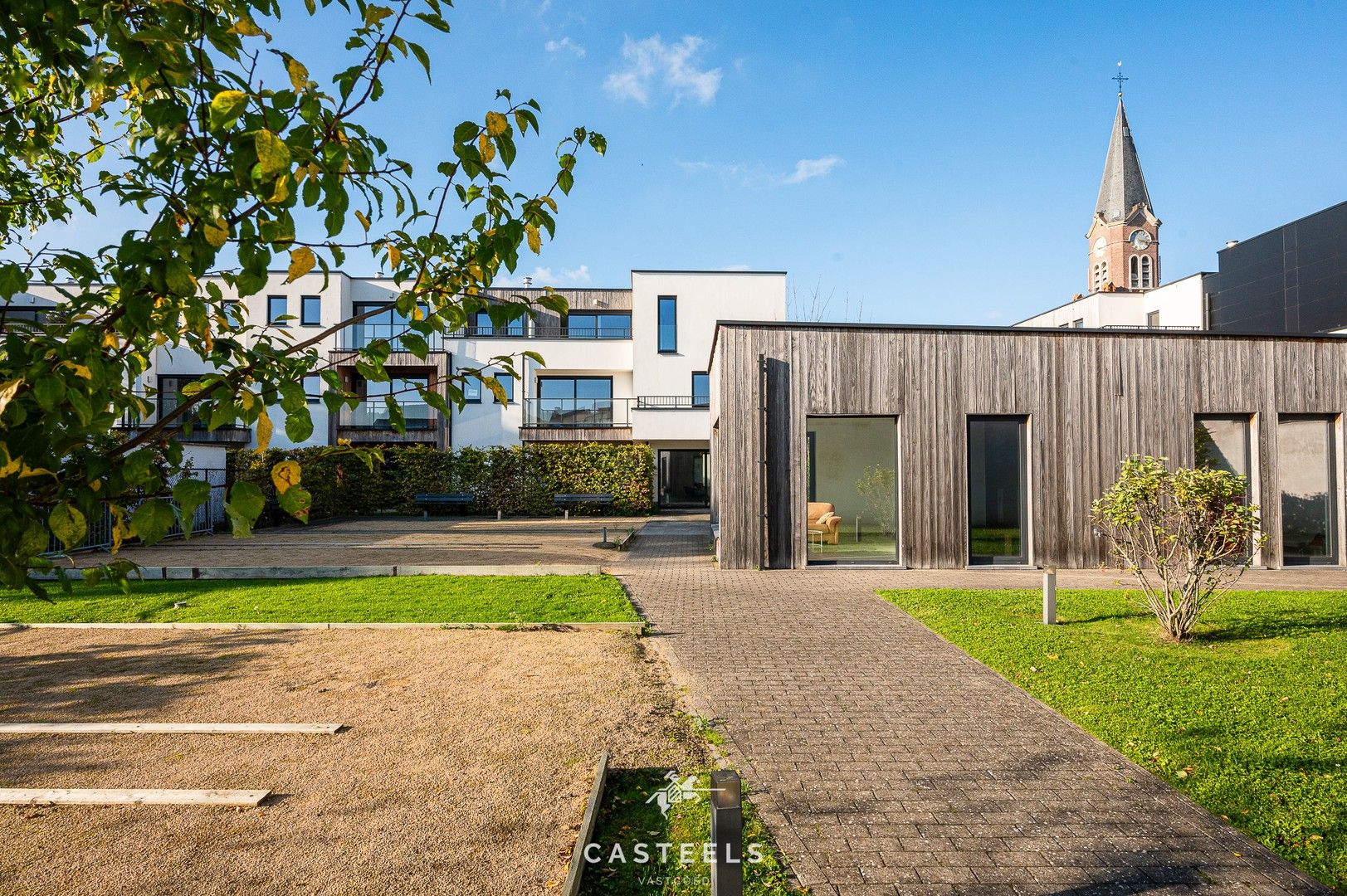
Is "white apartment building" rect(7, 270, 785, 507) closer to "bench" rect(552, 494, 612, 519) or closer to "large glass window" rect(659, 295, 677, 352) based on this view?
"large glass window" rect(659, 295, 677, 352)

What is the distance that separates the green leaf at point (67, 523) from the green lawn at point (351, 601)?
6309 mm

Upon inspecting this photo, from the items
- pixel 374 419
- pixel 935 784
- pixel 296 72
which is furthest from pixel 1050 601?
pixel 374 419

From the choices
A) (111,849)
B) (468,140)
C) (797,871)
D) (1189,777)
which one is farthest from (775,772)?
(468,140)

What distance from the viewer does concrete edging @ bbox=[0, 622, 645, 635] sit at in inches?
292

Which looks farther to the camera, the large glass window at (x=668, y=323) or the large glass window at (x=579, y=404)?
the large glass window at (x=668, y=323)

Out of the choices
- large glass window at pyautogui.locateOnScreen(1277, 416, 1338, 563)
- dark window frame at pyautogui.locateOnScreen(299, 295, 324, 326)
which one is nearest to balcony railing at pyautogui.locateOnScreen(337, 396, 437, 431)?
dark window frame at pyautogui.locateOnScreen(299, 295, 324, 326)

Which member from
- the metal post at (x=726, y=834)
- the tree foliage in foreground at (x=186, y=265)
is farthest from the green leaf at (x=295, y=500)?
the metal post at (x=726, y=834)

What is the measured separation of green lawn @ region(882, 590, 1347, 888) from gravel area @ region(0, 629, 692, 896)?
2869mm

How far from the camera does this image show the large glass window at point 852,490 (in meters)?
12.4

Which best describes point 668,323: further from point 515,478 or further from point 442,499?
point 442,499

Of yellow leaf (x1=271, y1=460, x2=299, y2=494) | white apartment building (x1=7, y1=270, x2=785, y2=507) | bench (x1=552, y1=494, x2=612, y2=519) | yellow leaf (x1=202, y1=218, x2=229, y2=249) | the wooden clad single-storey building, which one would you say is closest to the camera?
yellow leaf (x1=202, y1=218, x2=229, y2=249)

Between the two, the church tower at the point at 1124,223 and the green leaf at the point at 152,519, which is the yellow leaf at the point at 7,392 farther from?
the church tower at the point at 1124,223

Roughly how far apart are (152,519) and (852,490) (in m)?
11.7

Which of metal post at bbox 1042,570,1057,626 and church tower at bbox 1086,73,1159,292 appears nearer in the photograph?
metal post at bbox 1042,570,1057,626
